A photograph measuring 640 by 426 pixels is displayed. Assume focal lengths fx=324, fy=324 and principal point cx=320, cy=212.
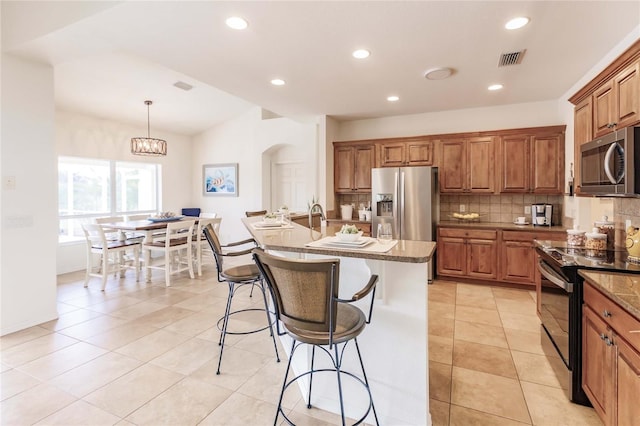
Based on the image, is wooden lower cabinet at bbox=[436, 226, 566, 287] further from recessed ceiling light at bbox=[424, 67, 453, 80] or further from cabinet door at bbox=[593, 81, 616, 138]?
recessed ceiling light at bbox=[424, 67, 453, 80]

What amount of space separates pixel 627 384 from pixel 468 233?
3231mm

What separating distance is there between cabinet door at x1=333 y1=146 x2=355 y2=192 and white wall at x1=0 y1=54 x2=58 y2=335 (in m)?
3.81

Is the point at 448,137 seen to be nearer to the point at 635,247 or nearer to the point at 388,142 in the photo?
the point at 388,142

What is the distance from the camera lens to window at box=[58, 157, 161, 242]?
5637 millimetres

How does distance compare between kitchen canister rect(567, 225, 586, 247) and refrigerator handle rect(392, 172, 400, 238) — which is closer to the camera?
kitchen canister rect(567, 225, 586, 247)

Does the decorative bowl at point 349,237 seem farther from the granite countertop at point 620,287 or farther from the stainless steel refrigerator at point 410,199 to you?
the stainless steel refrigerator at point 410,199

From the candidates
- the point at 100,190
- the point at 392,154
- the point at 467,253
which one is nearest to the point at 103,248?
the point at 100,190

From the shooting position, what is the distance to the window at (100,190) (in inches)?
222

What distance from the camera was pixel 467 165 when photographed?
4.81 metres

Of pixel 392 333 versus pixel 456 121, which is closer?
pixel 392 333

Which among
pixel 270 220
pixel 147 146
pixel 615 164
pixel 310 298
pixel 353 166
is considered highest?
pixel 147 146

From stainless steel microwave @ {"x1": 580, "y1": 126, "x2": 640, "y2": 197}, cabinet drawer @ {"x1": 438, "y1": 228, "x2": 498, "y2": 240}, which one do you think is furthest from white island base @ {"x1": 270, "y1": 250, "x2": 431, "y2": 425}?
cabinet drawer @ {"x1": 438, "y1": 228, "x2": 498, "y2": 240}

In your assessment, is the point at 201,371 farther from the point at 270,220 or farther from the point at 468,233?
the point at 468,233

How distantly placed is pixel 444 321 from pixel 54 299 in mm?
4126
